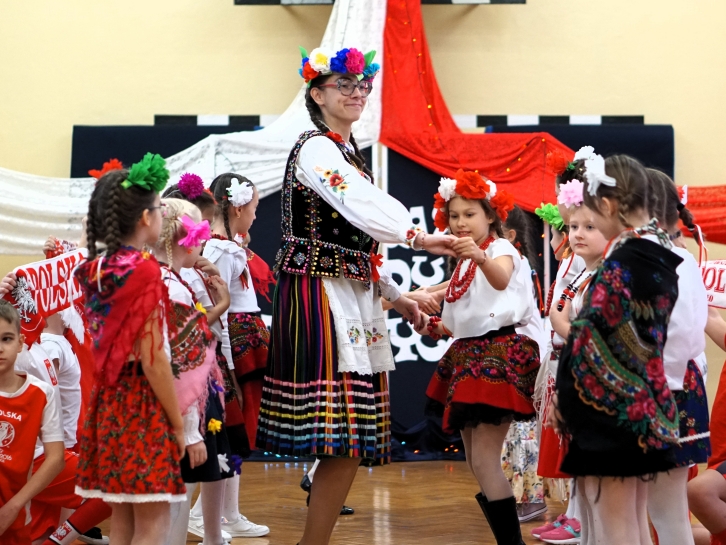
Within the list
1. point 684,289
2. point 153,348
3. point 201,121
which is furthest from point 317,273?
point 201,121

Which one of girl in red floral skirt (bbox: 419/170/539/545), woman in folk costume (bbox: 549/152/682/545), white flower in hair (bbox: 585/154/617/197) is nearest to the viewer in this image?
woman in folk costume (bbox: 549/152/682/545)

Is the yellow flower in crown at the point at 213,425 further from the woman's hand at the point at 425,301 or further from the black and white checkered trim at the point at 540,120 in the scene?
the black and white checkered trim at the point at 540,120

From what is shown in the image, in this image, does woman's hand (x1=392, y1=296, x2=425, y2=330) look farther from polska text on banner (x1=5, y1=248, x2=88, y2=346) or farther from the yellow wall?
the yellow wall

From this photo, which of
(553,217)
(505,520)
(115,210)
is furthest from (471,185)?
(115,210)

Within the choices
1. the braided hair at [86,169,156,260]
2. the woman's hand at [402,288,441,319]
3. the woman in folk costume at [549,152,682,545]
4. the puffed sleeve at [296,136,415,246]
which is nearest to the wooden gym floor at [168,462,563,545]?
the woman's hand at [402,288,441,319]

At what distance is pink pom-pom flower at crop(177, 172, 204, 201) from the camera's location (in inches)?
140

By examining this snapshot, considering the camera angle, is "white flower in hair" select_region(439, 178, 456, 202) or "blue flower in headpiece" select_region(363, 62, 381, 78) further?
"white flower in hair" select_region(439, 178, 456, 202)

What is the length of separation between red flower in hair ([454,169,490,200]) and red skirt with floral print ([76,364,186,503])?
58.8 inches

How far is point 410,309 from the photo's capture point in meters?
3.44

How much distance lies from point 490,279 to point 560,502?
2.13 meters

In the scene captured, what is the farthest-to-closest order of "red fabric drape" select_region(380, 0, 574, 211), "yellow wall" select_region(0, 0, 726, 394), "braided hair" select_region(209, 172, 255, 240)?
1. "yellow wall" select_region(0, 0, 726, 394)
2. "red fabric drape" select_region(380, 0, 574, 211)
3. "braided hair" select_region(209, 172, 255, 240)

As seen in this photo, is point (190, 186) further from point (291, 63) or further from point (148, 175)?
point (291, 63)

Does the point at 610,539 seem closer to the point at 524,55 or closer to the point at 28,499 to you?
the point at 28,499

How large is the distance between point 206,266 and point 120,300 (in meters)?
1.15
